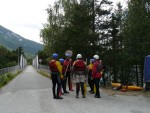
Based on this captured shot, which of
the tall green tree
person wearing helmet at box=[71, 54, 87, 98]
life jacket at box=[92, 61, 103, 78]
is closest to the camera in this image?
person wearing helmet at box=[71, 54, 87, 98]

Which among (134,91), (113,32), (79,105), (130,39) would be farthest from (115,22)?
(79,105)

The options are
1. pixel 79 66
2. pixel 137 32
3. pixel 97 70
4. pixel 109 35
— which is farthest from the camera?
pixel 109 35

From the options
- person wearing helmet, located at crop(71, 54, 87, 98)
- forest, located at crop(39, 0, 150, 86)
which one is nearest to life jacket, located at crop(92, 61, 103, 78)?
person wearing helmet, located at crop(71, 54, 87, 98)

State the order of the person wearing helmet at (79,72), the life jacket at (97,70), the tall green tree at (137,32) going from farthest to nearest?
the tall green tree at (137,32) → the life jacket at (97,70) → the person wearing helmet at (79,72)

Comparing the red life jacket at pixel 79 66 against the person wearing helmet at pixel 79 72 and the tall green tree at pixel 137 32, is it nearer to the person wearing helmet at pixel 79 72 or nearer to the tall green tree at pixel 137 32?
the person wearing helmet at pixel 79 72

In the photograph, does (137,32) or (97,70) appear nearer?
(97,70)

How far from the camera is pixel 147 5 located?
98.8ft

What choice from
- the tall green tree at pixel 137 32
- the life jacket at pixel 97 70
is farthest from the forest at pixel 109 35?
the life jacket at pixel 97 70

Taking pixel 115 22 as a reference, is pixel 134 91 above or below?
below

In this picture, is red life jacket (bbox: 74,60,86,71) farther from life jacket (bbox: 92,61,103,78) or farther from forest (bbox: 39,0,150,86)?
forest (bbox: 39,0,150,86)

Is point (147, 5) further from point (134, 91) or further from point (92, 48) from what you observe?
point (134, 91)

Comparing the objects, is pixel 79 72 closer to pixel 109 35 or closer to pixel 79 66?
pixel 79 66

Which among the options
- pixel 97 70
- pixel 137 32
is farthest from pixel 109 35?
pixel 97 70

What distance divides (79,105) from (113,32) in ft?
83.2
